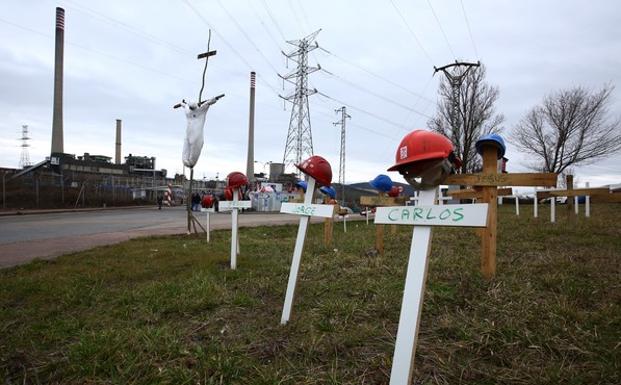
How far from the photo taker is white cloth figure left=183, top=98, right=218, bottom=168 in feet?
27.6

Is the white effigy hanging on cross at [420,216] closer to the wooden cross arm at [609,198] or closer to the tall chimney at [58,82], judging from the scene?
the wooden cross arm at [609,198]

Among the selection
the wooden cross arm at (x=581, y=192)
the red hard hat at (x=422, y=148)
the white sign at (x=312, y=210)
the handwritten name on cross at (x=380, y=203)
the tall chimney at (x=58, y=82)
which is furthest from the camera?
the tall chimney at (x=58, y=82)

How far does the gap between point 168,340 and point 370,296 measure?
1861 mm

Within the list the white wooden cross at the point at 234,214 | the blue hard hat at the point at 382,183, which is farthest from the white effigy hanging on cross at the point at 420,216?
the blue hard hat at the point at 382,183

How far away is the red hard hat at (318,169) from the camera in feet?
10.7

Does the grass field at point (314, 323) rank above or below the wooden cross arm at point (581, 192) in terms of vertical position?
below

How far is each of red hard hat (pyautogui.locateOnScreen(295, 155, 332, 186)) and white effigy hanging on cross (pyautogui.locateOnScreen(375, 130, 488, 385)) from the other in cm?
121

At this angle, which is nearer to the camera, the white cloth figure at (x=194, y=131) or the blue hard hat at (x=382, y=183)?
the blue hard hat at (x=382, y=183)

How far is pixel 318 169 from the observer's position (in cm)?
329

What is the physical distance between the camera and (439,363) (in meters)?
2.40

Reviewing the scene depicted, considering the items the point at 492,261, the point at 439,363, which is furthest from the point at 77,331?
the point at 492,261

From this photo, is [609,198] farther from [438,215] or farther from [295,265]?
[438,215]

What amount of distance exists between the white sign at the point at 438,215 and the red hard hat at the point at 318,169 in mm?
1111

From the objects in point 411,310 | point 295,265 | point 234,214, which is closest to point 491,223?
point 295,265
